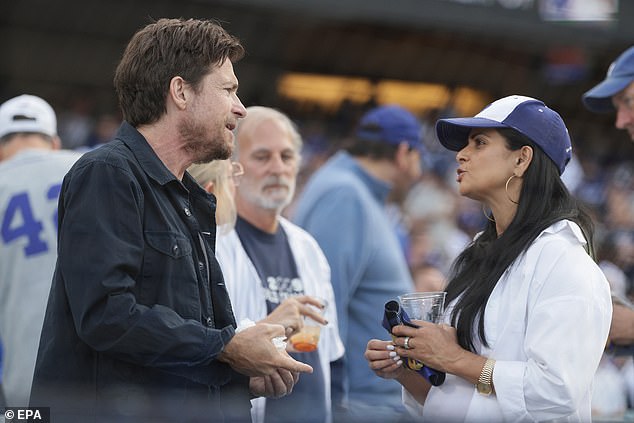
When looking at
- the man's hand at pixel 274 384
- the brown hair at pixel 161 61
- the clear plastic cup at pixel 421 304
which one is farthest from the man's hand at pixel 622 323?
the brown hair at pixel 161 61

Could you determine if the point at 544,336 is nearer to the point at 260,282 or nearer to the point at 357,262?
the point at 260,282

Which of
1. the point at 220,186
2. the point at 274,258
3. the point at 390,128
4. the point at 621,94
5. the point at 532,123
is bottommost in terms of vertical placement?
the point at 274,258

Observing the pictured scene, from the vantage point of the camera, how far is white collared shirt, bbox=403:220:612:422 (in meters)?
2.49

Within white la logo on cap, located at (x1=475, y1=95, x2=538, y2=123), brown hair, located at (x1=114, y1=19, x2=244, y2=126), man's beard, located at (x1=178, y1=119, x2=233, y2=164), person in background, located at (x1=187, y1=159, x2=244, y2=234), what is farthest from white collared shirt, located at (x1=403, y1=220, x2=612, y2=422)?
person in background, located at (x1=187, y1=159, x2=244, y2=234)

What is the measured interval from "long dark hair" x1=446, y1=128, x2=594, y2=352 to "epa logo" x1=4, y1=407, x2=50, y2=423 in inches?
45.4

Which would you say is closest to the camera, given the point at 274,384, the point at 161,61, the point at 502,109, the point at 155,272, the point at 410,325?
the point at 155,272

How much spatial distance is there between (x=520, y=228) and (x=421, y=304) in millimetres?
348

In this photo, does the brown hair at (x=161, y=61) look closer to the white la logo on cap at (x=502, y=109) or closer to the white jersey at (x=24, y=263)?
the white la logo on cap at (x=502, y=109)

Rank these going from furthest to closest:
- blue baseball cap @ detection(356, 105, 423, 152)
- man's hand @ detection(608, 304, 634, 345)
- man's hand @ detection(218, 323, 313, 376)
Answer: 1. blue baseball cap @ detection(356, 105, 423, 152)
2. man's hand @ detection(608, 304, 634, 345)
3. man's hand @ detection(218, 323, 313, 376)

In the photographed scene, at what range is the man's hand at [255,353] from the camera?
2.38 meters

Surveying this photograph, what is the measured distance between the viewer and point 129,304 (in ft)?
7.31

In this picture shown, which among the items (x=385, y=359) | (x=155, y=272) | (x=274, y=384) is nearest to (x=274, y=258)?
(x=385, y=359)

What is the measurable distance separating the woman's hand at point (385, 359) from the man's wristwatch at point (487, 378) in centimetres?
28

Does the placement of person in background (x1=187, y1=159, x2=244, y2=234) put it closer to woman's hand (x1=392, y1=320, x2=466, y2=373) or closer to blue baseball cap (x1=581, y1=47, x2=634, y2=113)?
woman's hand (x1=392, y1=320, x2=466, y2=373)
